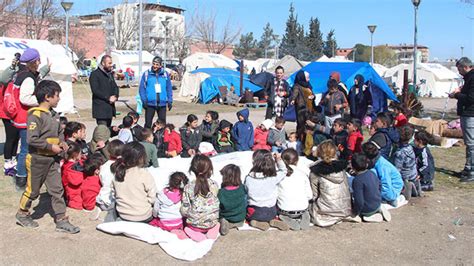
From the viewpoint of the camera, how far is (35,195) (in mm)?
5066

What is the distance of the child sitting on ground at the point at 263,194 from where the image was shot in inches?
214

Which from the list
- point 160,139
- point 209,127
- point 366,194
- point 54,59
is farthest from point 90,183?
point 54,59

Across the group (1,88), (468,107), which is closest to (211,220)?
(1,88)

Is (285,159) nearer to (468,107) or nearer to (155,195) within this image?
(155,195)

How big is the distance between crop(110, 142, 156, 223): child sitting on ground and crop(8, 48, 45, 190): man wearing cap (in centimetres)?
167

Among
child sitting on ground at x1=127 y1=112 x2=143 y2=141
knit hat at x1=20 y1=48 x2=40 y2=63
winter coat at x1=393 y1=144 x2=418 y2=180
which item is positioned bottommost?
winter coat at x1=393 y1=144 x2=418 y2=180

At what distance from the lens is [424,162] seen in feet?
23.0

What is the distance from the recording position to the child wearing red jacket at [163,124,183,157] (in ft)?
26.8

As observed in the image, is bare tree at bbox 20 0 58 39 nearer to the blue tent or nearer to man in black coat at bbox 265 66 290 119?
the blue tent

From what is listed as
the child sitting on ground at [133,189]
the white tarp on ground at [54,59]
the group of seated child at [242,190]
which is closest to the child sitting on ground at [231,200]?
the group of seated child at [242,190]

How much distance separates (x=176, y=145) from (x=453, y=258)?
4857 mm

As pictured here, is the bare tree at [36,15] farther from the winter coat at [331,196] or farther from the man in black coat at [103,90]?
the winter coat at [331,196]

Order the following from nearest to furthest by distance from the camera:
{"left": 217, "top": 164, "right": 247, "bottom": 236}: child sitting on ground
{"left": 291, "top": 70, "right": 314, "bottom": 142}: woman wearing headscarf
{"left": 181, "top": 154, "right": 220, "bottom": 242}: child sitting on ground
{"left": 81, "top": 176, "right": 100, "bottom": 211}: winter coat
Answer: {"left": 181, "top": 154, "right": 220, "bottom": 242}: child sitting on ground → {"left": 217, "top": 164, "right": 247, "bottom": 236}: child sitting on ground → {"left": 81, "top": 176, "right": 100, "bottom": 211}: winter coat → {"left": 291, "top": 70, "right": 314, "bottom": 142}: woman wearing headscarf

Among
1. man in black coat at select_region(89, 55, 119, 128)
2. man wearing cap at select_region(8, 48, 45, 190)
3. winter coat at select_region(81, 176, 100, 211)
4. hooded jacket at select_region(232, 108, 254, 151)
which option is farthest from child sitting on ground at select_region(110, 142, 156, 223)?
hooded jacket at select_region(232, 108, 254, 151)
